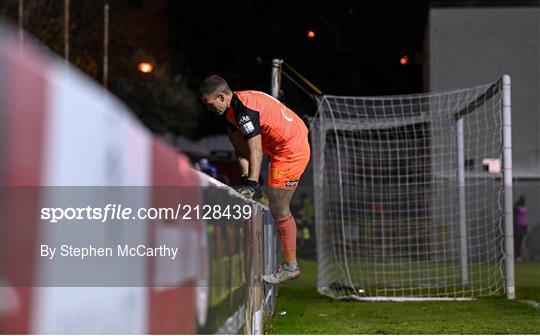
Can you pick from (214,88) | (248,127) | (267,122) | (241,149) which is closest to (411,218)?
(241,149)

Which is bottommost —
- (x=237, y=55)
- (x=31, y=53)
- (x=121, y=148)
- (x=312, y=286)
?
(x=312, y=286)

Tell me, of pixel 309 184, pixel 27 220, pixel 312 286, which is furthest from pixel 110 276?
pixel 309 184

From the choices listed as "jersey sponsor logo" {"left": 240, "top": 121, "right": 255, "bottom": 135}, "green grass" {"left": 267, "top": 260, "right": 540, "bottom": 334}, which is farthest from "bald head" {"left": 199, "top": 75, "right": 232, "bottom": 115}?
"green grass" {"left": 267, "top": 260, "right": 540, "bottom": 334}

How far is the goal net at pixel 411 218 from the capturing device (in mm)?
13492

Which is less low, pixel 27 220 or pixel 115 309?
pixel 27 220

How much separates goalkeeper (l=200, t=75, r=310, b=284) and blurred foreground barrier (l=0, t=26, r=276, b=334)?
3071 millimetres

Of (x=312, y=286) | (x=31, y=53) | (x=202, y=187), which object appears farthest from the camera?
(x=312, y=286)

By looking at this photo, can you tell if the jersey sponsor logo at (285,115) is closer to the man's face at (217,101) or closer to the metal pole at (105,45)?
the man's face at (217,101)

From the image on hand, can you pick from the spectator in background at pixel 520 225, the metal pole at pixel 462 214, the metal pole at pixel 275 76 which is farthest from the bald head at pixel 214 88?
the spectator in background at pixel 520 225

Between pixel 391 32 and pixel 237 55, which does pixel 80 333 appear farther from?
pixel 391 32

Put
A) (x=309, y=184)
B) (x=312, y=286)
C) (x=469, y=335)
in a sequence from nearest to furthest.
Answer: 1. (x=469, y=335)
2. (x=312, y=286)
3. (x=309, y=184)

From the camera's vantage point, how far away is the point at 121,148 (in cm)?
243

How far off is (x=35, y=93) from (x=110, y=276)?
3.04 feet

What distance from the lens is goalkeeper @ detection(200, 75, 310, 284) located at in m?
6.96
